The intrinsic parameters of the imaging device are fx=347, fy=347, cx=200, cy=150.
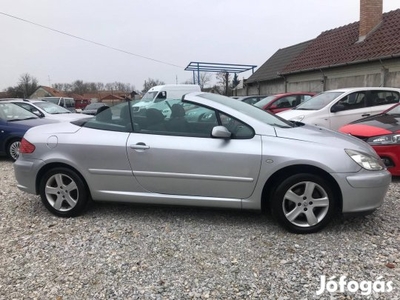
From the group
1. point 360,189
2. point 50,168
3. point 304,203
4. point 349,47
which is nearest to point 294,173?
point 304,203

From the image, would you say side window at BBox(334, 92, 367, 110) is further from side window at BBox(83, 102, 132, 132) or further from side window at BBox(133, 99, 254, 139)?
side window at BBox(83, 102, 132, 132)

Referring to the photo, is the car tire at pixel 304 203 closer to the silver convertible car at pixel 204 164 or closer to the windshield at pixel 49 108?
the silver convertible car at pixel 204 164

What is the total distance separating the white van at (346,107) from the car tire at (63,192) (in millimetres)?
5546

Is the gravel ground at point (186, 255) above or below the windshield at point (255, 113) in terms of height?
below

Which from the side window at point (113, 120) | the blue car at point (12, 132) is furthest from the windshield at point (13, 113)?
the side window at point (113, 120)

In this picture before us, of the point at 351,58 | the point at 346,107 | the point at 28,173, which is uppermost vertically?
the point at 351,58

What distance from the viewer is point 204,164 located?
11.8 feet

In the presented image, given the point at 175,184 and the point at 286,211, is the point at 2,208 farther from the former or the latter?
the point at 286,211

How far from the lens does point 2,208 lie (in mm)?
4535

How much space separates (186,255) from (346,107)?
6553 mm

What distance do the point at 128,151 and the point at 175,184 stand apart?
627 millimetres

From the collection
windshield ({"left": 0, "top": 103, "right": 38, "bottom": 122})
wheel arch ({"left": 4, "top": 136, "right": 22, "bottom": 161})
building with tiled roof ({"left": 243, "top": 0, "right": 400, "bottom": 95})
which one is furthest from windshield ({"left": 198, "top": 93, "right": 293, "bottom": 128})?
building with tiled roof ({"left": 243, "top": 0, "right": 400, "bottom": 95})

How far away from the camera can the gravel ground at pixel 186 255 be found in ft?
8.79

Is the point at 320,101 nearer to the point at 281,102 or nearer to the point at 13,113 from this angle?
the point at 281,102
